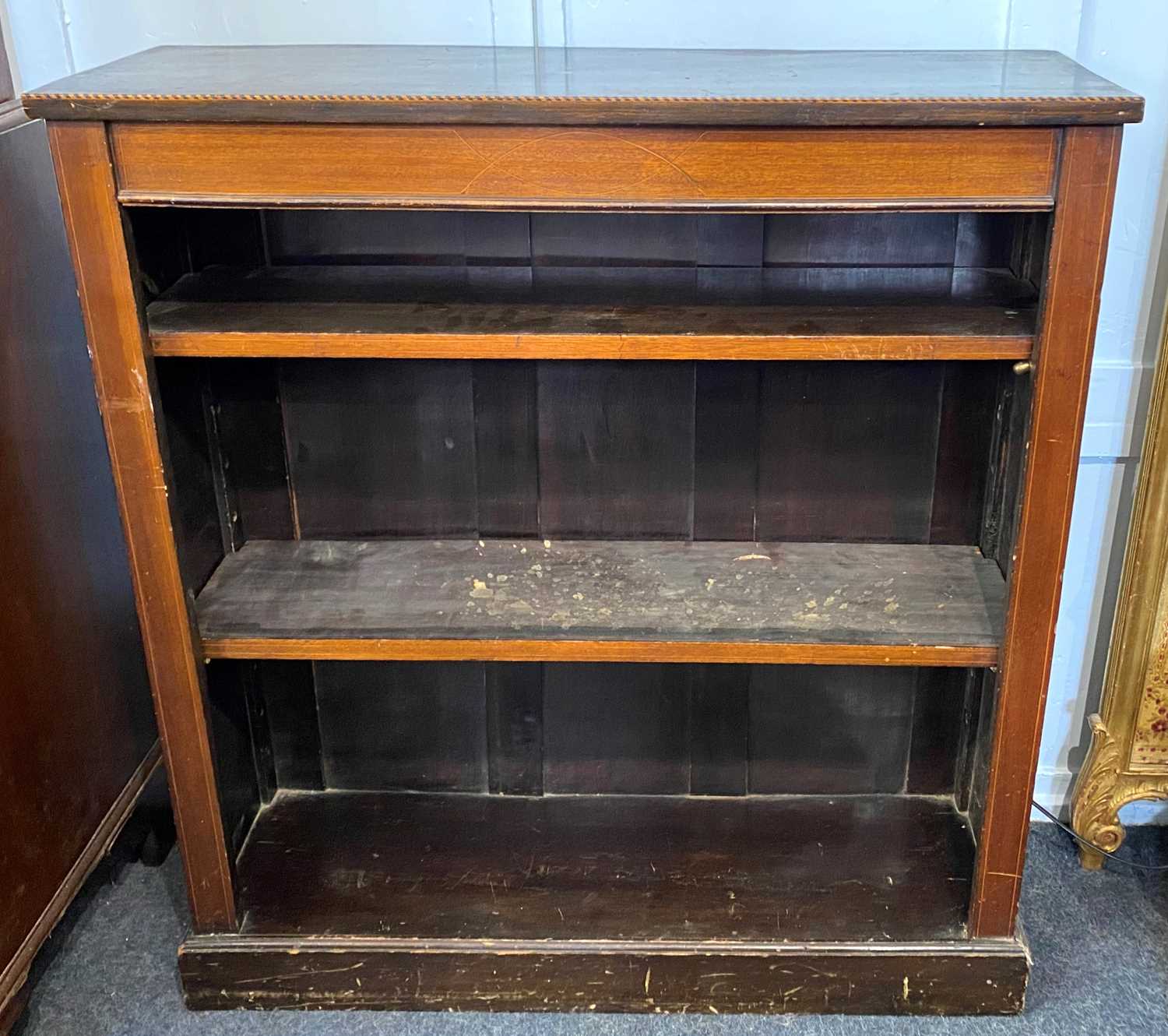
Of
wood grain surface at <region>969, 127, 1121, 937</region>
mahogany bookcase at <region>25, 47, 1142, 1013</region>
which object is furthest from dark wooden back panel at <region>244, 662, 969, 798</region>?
wood grain surface at <region>969, 127, 1121, 937</region>

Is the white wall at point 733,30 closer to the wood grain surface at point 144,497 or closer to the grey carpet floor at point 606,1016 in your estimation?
the wood grain surface at point 144,497

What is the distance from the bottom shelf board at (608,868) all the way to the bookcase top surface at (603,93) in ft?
3.37

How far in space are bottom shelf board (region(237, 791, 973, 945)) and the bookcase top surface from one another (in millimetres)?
1027

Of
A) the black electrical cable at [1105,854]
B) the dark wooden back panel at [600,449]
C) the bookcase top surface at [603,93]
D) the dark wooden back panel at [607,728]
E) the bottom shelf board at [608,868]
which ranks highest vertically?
the bookcase top surface at [603,93]

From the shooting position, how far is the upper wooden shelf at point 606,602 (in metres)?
1.45

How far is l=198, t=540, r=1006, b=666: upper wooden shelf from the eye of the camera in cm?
145

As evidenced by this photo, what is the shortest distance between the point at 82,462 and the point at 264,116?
2.21 ft

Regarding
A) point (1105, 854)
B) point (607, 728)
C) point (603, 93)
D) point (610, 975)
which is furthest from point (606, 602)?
point (1105, 854)

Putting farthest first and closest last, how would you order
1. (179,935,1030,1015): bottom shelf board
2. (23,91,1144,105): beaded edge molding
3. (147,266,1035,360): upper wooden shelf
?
(179,935,1030,1015): bottom shelf board
(147,266,1035,360): upper wooden shelf
(23,91,1144,105): beaded edge molding

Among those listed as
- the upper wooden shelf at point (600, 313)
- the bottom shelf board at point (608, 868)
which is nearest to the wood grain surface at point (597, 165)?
the upper wooden shelf at point (600, 313)

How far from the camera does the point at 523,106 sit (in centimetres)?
117

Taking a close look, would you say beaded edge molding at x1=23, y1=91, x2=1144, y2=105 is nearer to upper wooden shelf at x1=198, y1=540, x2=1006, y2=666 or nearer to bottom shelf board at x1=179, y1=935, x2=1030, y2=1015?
upper wooden shelf at x1=198, y1=540, x2=1006, y2=666

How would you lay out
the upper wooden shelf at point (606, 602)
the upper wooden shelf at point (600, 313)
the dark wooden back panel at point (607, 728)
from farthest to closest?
1. the dark wooden back panel at point (607, 728)
2. the upper wooden shelf at point (606, 602)
3. the upper wooden shelf at point (600, 313)

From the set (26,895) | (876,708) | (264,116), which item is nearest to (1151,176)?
(876,708)
